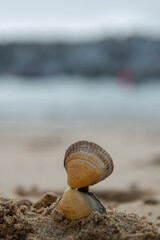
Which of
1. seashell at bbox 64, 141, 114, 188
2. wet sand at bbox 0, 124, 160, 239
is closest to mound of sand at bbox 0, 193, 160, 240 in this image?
wet sand at bbox 0, 124, 160, 239

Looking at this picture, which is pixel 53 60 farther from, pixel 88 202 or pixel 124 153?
pixel 88 202

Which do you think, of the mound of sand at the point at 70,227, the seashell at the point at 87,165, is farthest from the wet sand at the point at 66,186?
the seashell at the point at 87,165

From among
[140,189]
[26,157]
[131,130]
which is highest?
[131,130]

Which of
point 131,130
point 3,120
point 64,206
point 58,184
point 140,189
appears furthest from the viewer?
point 3,120

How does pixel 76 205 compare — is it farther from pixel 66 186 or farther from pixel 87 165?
pixel 66 186

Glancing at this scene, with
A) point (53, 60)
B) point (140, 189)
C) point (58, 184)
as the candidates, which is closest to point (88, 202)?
point (140, 189)

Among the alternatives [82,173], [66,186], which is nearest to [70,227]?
[82,173]
